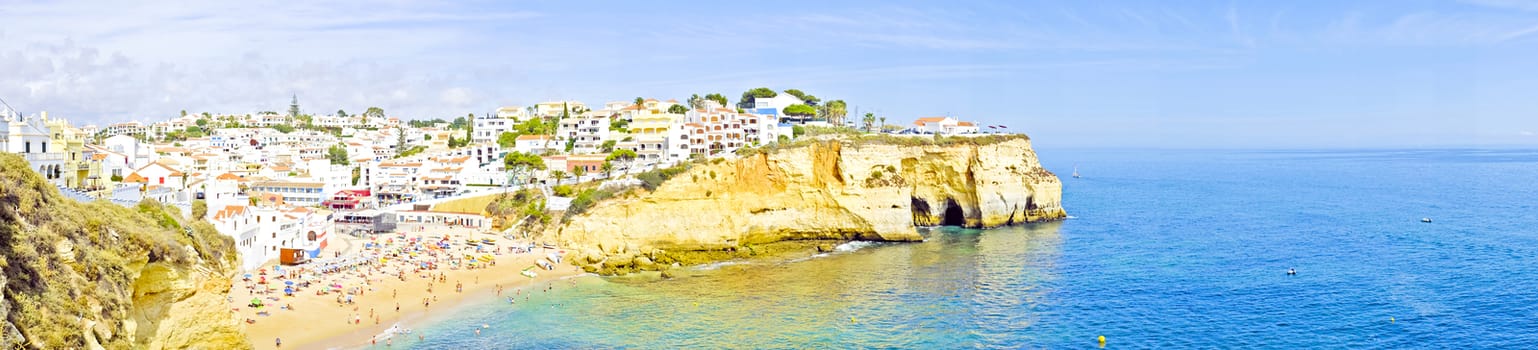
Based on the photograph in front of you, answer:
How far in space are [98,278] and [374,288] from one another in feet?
69.9

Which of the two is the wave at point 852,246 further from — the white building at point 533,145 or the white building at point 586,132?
the white building at point 533,145

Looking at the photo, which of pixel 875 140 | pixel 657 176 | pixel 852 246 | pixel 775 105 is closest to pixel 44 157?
pixel 657 176

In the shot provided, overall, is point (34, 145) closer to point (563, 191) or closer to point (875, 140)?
point (563, 191)

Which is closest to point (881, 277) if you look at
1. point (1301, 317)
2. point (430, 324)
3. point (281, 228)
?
point (1301, 317)

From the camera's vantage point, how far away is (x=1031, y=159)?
67.5m

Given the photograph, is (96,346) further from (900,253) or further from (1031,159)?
(1031,159)

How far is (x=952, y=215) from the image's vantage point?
63875 millimetres

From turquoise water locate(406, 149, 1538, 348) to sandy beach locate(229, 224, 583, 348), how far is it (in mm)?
2181

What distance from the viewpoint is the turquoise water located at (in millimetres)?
31078

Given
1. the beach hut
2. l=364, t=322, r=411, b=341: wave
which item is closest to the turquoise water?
l=364, t=322, r=411, b=341: wave

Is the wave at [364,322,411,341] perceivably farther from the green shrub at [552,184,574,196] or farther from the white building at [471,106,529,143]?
the white building at [471,106,529,143]

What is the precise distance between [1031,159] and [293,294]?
159 ft

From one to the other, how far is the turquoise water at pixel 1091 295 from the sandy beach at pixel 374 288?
2181mm

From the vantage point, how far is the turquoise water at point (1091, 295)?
102 feet
